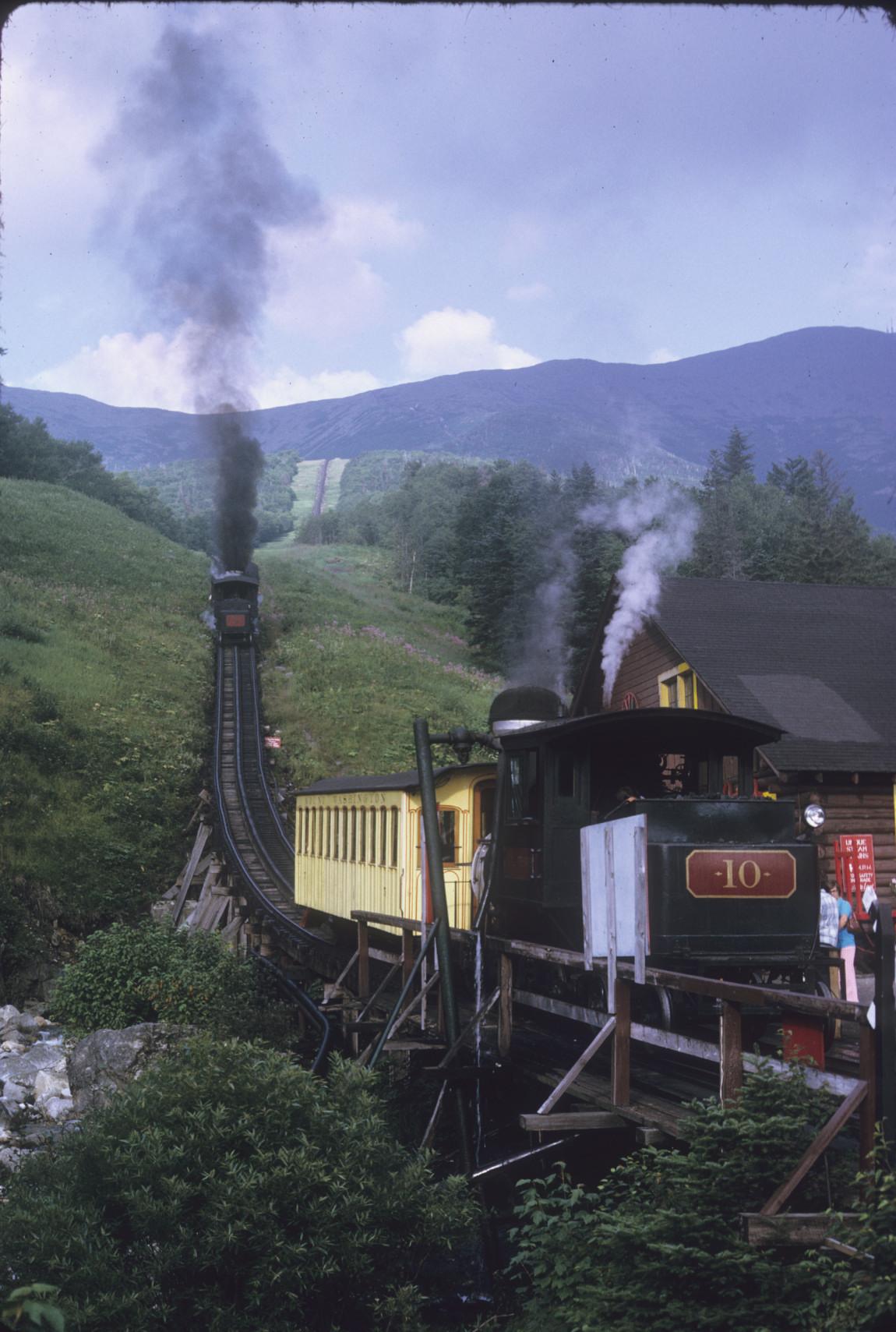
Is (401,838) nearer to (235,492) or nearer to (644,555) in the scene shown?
(644,555)

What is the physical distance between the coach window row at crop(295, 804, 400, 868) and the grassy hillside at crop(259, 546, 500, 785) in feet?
45.6

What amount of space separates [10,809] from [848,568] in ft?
138

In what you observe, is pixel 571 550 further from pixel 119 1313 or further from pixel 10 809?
pixel 119 1313

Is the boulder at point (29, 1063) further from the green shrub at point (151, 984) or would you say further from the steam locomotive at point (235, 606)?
the steam locomotive at point (235, 606)

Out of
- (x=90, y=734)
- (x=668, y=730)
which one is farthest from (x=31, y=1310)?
(x=90, y=734)

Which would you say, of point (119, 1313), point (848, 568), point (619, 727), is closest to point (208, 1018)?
point (619, 727)

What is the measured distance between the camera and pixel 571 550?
130ft

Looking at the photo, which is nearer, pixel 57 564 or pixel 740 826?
pixel 740 826

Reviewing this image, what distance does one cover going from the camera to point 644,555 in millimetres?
23844

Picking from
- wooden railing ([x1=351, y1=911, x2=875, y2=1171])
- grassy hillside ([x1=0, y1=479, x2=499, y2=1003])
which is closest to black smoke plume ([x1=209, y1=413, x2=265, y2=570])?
grassy hillside ([x1=0, y1=479, x2=499, y2=1003])

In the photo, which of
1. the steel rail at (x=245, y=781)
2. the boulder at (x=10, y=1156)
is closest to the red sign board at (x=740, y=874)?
the boulder at (x=10, y=1156)

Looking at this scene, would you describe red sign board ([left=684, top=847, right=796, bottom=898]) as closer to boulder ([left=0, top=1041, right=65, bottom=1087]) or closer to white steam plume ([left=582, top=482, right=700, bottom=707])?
boulder ([left=0, top=1041, right=65, bottom=1087])

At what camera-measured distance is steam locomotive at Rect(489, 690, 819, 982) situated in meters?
10.4

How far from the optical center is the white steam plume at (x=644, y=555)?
24016 mm
